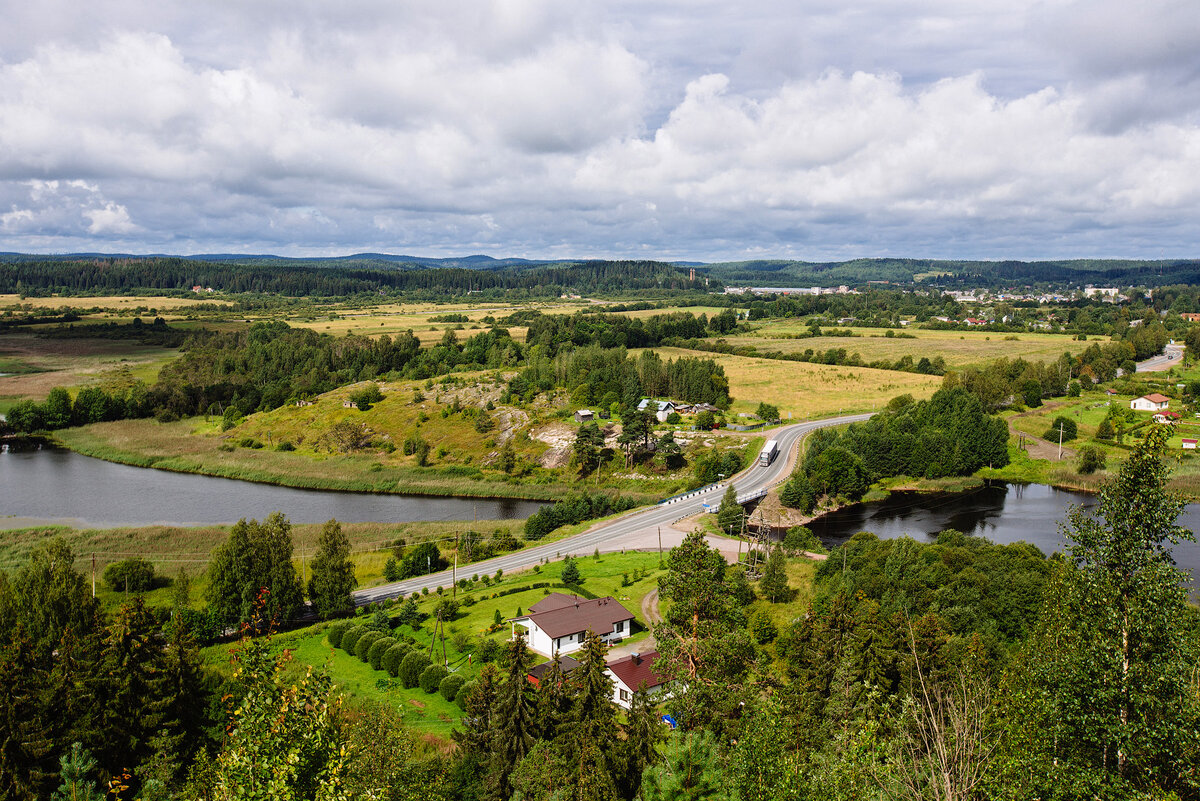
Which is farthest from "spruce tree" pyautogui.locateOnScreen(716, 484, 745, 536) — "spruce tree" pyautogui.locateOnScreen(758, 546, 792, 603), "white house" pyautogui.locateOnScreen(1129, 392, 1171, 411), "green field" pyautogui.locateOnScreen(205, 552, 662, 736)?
"white house" pyautogui.locateOnScreen(1129, 392, 1171, 411)

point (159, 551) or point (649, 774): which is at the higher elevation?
point (649, 774)

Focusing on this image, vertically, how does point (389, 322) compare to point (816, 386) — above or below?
above

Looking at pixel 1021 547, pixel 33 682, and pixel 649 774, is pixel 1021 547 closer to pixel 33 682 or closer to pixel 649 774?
pixel 649 774

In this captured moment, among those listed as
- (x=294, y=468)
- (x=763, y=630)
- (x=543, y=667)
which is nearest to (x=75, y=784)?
(x=543, y=667)

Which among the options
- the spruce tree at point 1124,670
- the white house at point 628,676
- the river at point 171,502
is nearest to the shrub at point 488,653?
the white house at point 628,676

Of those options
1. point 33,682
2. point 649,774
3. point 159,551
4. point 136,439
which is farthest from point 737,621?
point 136,439

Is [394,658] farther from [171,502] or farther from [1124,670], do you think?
[171,502]

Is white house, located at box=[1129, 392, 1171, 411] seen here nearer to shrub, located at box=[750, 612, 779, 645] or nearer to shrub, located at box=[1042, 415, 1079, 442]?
shrub, located at box=[1042, 415, 1079, 442]

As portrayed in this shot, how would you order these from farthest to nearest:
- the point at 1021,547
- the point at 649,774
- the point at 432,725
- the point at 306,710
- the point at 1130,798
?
the point at 1021,547
the point at 432,725
the point at 649,774
the point at 306,710
the point at 1130,798
